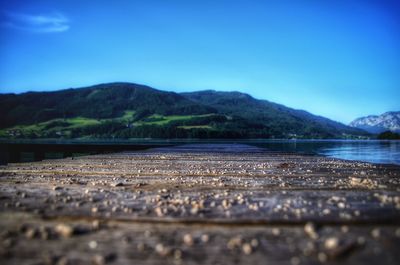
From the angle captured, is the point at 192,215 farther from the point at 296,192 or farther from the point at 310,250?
the point at 296,192

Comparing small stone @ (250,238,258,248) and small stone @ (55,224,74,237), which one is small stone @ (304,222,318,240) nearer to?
small stone @ (250,238,258,248)

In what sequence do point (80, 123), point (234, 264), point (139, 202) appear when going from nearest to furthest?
point (234, 264) → point (139, 202) → point (80, 123)

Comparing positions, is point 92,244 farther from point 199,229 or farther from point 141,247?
point 199,229

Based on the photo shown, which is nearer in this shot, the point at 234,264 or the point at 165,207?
the point at 234,264

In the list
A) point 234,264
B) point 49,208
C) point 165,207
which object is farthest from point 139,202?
point 234,264

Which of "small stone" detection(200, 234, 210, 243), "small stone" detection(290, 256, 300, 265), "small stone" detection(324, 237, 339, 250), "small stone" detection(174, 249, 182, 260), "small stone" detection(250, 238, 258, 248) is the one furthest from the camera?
"small stone" detection(200, 234, 210, 243)

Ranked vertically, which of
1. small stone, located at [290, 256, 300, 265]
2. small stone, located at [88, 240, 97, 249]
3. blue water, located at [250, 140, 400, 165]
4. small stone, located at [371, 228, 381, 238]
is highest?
small stone, located at [371, 228, 381, 238]

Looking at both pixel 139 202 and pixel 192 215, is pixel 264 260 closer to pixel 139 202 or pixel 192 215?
pixel 192 215

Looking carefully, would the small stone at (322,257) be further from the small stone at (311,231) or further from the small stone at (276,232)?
the small stone at (276,232)

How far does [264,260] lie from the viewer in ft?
8.39

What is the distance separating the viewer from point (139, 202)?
4.94m

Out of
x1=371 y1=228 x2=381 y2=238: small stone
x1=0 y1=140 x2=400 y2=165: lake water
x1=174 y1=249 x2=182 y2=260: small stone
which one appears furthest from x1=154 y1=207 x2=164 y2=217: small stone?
x1=0 y1=140 x2=400 y2=165: lake water

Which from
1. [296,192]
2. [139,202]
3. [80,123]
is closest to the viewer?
[139,202]

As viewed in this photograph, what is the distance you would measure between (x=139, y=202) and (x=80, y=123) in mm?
193547
